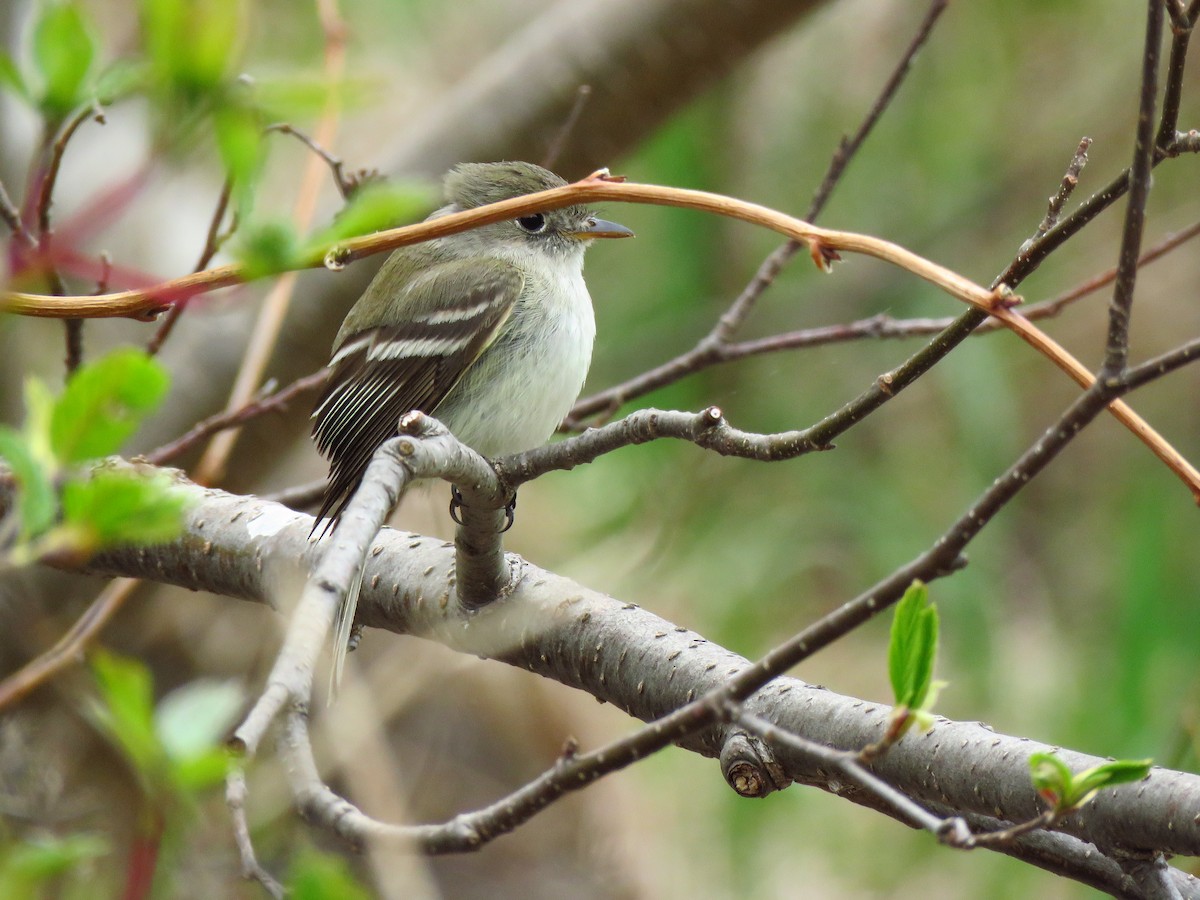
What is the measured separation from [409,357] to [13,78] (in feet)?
6.04

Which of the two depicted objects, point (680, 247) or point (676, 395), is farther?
point (680, 247)

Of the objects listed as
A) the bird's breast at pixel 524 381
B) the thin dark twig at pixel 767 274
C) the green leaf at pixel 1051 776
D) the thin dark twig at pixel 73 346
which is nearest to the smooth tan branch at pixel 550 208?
the green leaf at pixel 1051 776

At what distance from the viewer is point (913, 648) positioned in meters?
1.05

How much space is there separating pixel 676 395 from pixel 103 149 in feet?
8.56

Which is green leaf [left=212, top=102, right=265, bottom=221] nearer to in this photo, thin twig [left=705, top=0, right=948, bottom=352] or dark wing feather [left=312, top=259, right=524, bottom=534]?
thin twig [left=705, top=0, right=948, bottom=352]

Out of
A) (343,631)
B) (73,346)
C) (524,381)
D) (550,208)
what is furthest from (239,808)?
(524,381)

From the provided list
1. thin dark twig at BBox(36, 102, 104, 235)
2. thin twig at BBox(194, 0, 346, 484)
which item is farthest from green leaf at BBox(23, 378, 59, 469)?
thin twig at BBox(194, 0, 346, 484)

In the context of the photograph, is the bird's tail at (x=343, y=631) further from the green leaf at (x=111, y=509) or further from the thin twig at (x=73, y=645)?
the green leaf at (x=111, y=509)

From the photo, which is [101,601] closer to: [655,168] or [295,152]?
[655,168]

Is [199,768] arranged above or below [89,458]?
below

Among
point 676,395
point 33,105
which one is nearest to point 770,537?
point 676,395

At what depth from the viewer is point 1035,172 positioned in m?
5.04

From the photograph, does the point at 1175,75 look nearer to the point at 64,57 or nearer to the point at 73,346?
the point at 64,57

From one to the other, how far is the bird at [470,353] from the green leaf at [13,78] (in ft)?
5.06
